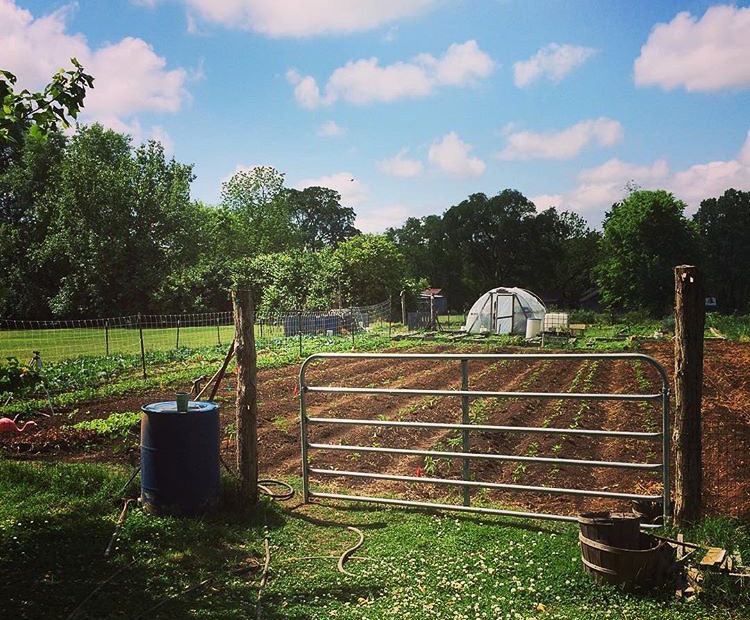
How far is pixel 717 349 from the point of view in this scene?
23219mm

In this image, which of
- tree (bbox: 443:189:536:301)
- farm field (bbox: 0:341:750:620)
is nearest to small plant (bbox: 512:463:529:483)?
farm field (bbox: 0:341:750:620)

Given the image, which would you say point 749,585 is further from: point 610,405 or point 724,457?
point 610,405

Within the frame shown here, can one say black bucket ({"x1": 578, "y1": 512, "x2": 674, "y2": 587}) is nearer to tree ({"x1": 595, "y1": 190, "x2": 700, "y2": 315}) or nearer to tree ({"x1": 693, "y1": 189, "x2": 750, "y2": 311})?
tree ({"x1": 595, "y1": 190, "x2": 700, "y2": 315})

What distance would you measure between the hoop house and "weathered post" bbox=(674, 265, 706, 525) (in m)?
25.4

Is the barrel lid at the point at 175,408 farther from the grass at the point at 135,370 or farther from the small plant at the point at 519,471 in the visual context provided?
the grass at the point at 135,370

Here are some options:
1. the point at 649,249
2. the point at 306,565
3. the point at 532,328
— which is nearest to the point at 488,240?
the point at 649,249

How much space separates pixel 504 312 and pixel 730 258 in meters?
45.9

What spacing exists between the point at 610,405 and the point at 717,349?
44.4 ft

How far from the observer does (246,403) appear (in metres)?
6.16

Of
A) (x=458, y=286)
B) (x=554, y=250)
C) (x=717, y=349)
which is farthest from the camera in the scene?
(x=458, y=286)

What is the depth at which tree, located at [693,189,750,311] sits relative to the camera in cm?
6312

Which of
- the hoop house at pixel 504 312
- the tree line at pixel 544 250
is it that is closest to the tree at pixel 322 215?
the tree line at pixel 544 250

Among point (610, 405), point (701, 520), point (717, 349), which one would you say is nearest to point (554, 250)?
point (717, 349)

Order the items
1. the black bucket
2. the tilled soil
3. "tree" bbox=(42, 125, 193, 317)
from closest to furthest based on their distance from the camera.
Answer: the black bucket
the tilled soil
"tree" bbox=(42, 125, 193, 317)
